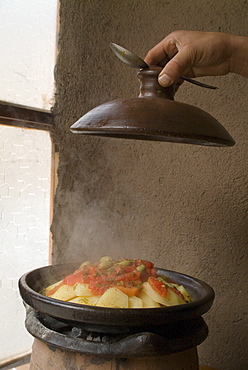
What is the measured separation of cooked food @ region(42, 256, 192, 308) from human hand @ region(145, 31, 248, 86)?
2.69 ft

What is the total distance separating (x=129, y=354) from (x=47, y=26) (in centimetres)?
226

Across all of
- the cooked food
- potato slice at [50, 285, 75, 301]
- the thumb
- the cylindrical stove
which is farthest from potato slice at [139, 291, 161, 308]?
the thumb

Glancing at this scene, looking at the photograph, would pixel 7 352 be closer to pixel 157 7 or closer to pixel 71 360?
pixel 71 360

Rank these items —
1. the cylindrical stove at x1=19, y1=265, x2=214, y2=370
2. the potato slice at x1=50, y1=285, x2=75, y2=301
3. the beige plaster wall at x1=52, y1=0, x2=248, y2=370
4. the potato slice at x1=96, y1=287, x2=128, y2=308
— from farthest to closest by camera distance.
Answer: the beige plaster wall at x1=52, y1=0, x2=248, y2=370
the potato slice at x1=50, y1=285, x2=75, y2=301
the potato slice at x1=96, y1=287, x2=128, y2=308
the cylindrical stove at x1=19, y1=265, x2=214, y2=370

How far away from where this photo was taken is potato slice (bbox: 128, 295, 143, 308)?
144cm

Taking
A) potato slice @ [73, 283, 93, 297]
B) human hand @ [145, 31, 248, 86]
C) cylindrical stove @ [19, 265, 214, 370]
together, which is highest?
human hand @ [145, 31, 248, 86]

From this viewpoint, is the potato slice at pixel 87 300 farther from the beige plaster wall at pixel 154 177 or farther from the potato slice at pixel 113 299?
the beige plaster wall at pixel 154 177

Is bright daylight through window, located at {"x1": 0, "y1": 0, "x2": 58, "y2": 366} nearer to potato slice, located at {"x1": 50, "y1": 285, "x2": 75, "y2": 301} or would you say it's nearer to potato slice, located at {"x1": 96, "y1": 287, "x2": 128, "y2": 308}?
potato slice, located at {"x1": 50, "y1": 285, "x2": 75, "y2": 301}

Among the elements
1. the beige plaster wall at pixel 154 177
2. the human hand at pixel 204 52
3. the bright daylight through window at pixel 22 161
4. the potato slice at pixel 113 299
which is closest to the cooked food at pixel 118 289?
the potato slice at pixel 113 299

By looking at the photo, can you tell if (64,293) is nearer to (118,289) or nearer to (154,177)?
(118,289)

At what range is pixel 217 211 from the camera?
227cm

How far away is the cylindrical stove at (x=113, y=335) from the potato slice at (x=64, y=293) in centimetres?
8

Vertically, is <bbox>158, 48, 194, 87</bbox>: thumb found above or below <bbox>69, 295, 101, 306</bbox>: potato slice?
above

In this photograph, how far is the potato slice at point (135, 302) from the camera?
1443 mm
